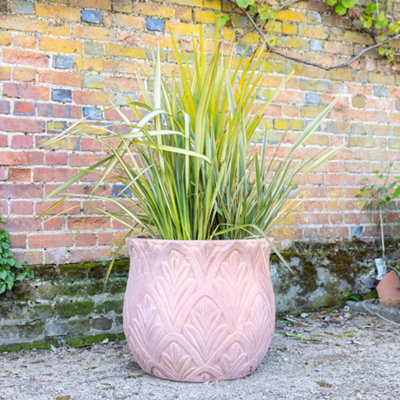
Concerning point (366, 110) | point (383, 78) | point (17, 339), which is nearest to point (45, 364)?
point (17, 339)

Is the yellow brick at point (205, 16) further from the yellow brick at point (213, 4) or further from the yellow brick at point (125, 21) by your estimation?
the yellow brick at point (125, 21)

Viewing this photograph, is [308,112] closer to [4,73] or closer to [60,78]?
[60,78]

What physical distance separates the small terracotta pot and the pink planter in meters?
1.42

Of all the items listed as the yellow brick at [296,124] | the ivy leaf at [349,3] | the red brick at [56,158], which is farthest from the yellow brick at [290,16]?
the red brick at [56,158]

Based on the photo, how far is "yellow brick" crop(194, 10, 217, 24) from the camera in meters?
2.70

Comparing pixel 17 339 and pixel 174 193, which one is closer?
pixel 174 193

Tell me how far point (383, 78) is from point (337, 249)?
1128 mm

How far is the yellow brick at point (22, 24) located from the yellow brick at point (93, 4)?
0.63ft

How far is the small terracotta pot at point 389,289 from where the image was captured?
2.94 metres

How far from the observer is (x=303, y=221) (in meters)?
2.91

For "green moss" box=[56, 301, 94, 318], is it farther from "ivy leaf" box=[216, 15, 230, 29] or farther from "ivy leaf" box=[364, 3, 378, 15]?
"ivy leaf" box=[364, 3, 378, 15]

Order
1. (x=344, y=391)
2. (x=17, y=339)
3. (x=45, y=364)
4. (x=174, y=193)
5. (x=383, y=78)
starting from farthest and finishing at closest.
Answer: (x=383, y=78) < (x=17, y=339) < (x=45, y=364) < (x=174, y=193) < (x=344, y=391)

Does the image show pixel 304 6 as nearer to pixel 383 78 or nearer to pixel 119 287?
pixel 383 78

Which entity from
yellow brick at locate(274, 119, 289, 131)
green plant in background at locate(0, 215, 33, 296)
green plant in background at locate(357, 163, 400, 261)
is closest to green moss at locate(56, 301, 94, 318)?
green plant in background at locate(0, 215, 33, 296)
